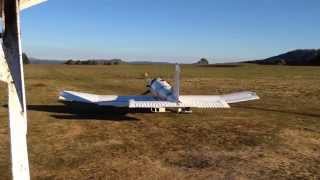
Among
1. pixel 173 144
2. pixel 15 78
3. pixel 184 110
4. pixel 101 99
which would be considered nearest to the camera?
pixel 15 78

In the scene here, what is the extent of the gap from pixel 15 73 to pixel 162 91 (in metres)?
20.3

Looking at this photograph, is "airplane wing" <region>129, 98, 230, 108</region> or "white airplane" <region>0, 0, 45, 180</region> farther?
"airplane wing" <region>129, 98, 230, 108</region>

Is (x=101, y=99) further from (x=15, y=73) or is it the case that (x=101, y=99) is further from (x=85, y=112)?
(x=15, y=73)

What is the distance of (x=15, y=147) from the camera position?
411 cm

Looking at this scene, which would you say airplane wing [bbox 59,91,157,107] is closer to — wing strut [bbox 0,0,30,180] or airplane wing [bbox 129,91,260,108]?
airplane wing [bbox 129,91,260,108]

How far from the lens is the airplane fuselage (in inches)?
900

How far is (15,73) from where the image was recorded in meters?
3.96

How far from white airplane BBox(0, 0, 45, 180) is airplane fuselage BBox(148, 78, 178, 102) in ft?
59.4

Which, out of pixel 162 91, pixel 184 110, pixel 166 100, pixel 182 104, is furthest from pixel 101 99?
pixel 182 104

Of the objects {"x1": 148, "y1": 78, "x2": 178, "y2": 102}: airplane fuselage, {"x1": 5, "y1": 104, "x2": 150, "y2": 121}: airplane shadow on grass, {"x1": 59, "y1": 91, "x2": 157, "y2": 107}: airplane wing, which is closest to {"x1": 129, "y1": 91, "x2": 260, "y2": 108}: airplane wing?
{"x1": 148, "y1": 78, "x2": 178, "y2": 102}: airplane fuselage

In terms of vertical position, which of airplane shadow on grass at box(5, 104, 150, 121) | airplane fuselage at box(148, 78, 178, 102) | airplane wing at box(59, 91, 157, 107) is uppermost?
airplane fuselage at box(148, 78, 178, 102)

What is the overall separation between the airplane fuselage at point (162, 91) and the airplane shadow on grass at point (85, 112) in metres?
1.24

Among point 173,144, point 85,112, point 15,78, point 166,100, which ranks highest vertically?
point 15,78

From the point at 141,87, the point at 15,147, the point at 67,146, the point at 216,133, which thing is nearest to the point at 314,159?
the point at 216,133
